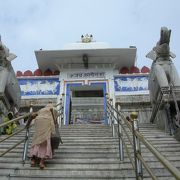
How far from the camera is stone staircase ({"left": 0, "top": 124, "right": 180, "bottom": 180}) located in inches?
160

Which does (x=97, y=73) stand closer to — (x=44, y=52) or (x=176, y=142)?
(x=44, y=52)

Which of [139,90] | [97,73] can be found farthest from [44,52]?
[139,90]

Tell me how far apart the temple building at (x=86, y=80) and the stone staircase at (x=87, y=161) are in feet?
15.8

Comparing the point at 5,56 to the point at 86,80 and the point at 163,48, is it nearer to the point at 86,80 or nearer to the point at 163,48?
the point at 163,48

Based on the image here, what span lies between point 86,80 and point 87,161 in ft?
24.8

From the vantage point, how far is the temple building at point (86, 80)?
11.4 m

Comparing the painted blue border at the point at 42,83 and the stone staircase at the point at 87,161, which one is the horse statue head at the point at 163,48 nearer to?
the stone staircase at the point at 87,161

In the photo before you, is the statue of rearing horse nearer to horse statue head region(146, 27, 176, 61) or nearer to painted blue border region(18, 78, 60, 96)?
horse statue head region(146, 27, 176, 61)

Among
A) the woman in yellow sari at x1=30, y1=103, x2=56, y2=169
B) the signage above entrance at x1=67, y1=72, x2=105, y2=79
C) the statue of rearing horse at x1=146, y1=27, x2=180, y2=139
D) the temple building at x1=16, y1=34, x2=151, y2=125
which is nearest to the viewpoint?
the woman in yellow sari at x1=30, y1=103, x2=56, y2=169

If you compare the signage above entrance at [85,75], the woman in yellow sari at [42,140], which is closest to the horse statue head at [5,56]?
the woman in yellow sari at [42,140]

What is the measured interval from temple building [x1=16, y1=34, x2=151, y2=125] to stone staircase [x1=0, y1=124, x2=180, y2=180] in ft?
15.8

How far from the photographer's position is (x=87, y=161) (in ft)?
15.2

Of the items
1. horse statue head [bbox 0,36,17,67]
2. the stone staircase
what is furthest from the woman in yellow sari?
horse statue head [bbox 0,36,17,67]

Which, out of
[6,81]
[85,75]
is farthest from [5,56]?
[85,75]
